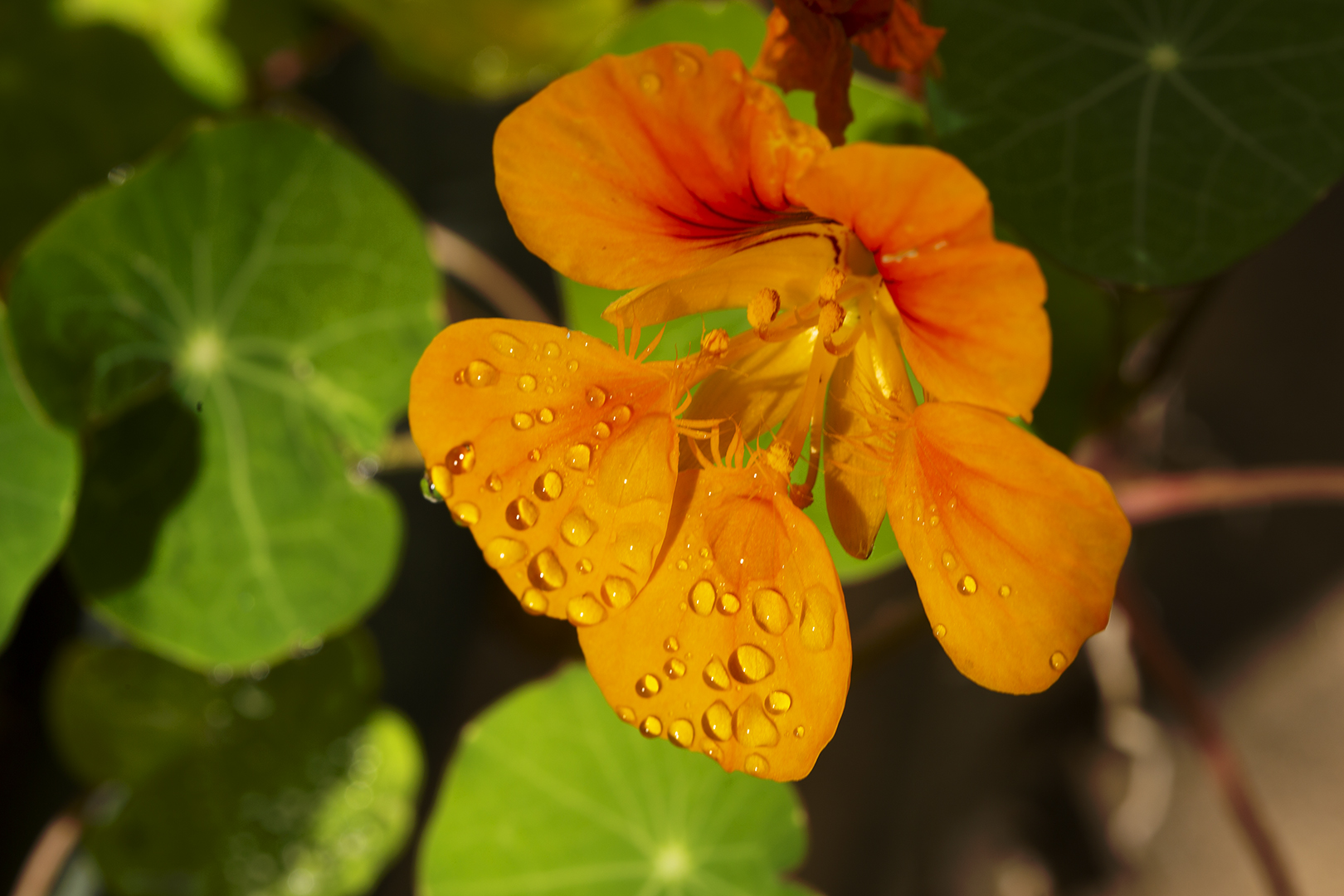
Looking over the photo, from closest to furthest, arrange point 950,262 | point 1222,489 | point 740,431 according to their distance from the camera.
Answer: point 950,262
point 740,431
point 1222,489

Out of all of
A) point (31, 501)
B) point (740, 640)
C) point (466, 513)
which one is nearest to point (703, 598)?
point (740, 640)

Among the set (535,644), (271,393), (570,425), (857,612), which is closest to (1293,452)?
(857,612)

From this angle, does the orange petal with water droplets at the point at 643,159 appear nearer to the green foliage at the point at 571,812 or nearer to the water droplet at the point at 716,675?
the water droplet at the point at 716,675

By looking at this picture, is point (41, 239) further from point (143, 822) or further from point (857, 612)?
point (857, 612)

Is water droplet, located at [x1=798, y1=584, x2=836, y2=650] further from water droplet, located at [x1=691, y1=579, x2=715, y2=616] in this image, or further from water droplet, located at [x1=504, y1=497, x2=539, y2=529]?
water droplet, located at [x1=504, y1=497, x2=539, y2=529]

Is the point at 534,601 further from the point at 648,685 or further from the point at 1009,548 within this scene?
the point at 1009,548

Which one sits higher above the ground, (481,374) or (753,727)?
(481,374)

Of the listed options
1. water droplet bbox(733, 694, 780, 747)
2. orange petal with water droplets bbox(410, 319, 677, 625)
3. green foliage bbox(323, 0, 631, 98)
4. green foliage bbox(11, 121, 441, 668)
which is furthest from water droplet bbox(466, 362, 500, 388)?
green foliage bbox(323, 0, 631, 98)
